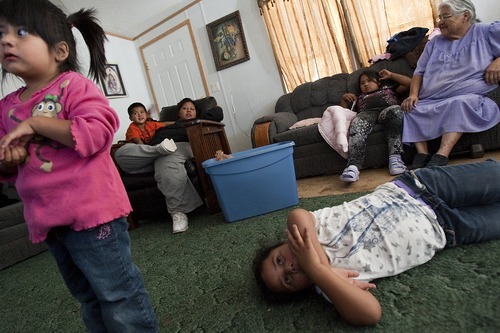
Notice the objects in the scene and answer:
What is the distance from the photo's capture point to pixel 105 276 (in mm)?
603

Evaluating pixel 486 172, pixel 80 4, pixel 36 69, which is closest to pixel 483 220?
pixel 486 172

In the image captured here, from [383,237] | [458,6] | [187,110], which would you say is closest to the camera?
[383,237]

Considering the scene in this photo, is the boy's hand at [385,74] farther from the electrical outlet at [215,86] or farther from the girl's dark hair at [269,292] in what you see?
the electrical outlet at [215,86]

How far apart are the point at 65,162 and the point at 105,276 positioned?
25 cm

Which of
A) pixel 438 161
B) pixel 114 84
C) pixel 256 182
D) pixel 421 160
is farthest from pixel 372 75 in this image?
pixel 114 84

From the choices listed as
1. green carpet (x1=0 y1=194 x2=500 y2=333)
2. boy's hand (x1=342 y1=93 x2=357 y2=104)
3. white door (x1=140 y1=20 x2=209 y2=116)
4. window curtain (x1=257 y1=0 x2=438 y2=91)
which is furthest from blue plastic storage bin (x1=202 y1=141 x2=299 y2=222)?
white door (x1=140 y1=20 x2=209 y2=116)

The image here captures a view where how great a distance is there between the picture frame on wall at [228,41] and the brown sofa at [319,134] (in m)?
1.01

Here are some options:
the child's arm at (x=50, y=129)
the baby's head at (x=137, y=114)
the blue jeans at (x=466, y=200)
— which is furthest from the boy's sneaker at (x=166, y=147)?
the blue jeans at (x=466, y=200)

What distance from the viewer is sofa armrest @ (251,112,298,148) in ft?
8.18

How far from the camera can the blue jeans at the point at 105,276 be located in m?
0.60

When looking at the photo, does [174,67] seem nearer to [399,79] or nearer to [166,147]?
[166,147]

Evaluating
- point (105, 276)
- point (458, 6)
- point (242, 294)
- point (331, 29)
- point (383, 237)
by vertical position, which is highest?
point (331, 29)

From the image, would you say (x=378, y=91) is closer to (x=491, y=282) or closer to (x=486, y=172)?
(x=486, y=172)

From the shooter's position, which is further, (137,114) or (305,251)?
(137,114)
